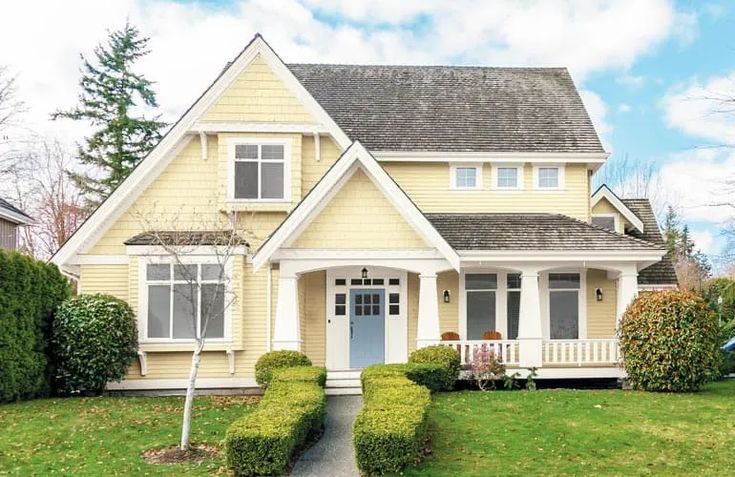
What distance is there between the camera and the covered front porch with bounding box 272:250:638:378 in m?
16.2

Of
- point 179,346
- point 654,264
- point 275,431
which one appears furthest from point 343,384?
point 654,264

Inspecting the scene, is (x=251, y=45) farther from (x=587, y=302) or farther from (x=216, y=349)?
(x=587, y=302)

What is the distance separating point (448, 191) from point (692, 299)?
7206 mm

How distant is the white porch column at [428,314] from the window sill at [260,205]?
3.92 m

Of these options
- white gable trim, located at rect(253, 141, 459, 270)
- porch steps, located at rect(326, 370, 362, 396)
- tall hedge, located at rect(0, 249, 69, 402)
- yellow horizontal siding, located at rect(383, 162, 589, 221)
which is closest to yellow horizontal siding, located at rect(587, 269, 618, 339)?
yellow horizontal siding, located at rect(383, 162, 589, 221)

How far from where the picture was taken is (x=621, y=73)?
89.6 feet

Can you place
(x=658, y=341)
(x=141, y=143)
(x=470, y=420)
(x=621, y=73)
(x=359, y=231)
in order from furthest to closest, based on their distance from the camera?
(x=141, y=143)
(x=621, y=73)
(x=359, y=231)
(x=658, y=341)
(x=470, y=420)

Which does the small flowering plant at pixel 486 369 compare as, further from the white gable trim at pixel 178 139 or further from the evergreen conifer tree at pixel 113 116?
the evergreen conifer tree at pixel 113 116

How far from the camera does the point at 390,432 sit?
8.90 m

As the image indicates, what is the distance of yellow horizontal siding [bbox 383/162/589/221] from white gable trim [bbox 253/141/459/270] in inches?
145

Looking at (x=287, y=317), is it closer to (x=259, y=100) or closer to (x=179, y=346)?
(x=179, y=346)

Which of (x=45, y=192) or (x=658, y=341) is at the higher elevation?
(x=45, y=192)

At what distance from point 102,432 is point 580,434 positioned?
7959 millimetres

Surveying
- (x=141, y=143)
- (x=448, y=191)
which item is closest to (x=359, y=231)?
(x=448, y=191)
